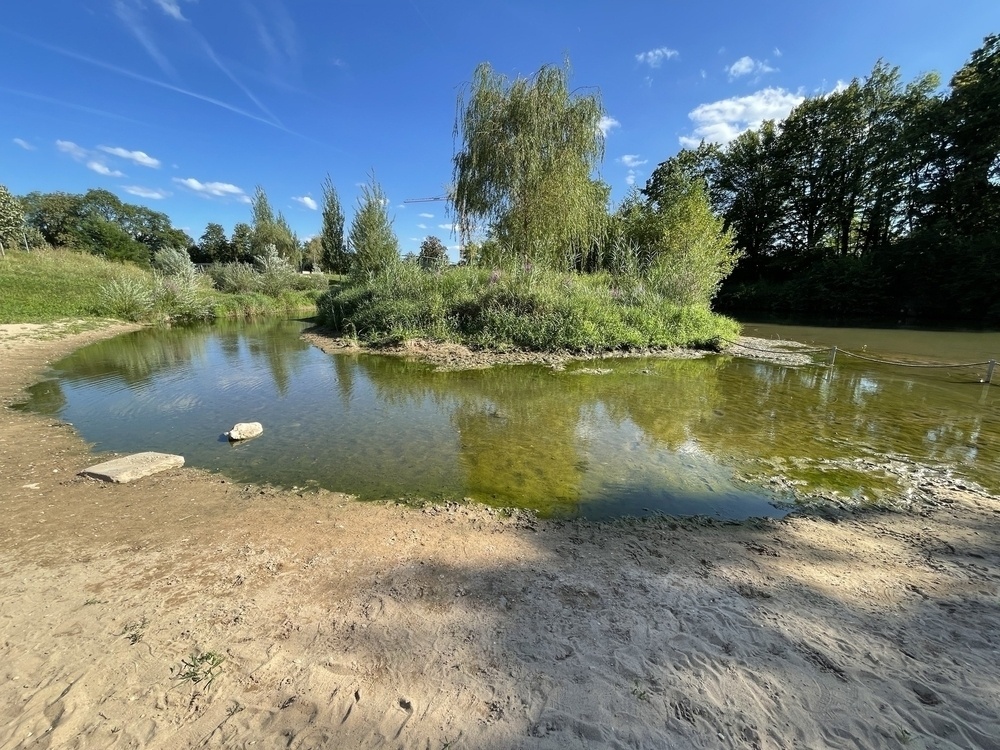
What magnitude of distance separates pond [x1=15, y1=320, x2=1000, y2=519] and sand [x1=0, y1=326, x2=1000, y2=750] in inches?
31.2

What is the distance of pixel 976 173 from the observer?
22.8 metres

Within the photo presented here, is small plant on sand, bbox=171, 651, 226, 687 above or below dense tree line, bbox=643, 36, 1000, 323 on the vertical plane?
below

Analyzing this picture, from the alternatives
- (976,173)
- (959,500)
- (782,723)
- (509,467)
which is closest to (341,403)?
(509,467)

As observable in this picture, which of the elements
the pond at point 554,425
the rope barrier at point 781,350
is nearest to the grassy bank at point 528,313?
the rope barrier at point 781,350

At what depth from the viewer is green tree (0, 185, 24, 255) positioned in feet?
95.4

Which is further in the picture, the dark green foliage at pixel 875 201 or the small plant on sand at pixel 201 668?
the dark green foliage at pixel 875 201

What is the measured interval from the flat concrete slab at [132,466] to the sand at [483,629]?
48 cm

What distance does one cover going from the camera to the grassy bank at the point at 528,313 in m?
13.5

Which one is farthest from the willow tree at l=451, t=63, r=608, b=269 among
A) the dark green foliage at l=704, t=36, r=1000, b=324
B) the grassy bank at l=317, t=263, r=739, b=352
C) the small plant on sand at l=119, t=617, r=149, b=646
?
the dark green foliage at l=704, t=36, r=1000, b=324

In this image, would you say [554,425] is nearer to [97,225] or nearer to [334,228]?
[334,228]

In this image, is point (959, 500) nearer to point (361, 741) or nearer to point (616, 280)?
point (361, 741)

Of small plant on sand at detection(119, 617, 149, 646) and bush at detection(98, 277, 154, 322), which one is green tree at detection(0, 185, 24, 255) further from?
small plant on sand at detection(119, 617, 149, 646)

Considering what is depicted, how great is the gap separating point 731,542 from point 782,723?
1.98 m

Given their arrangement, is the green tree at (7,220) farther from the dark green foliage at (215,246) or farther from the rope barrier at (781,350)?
the rope barrier at (781,350)
